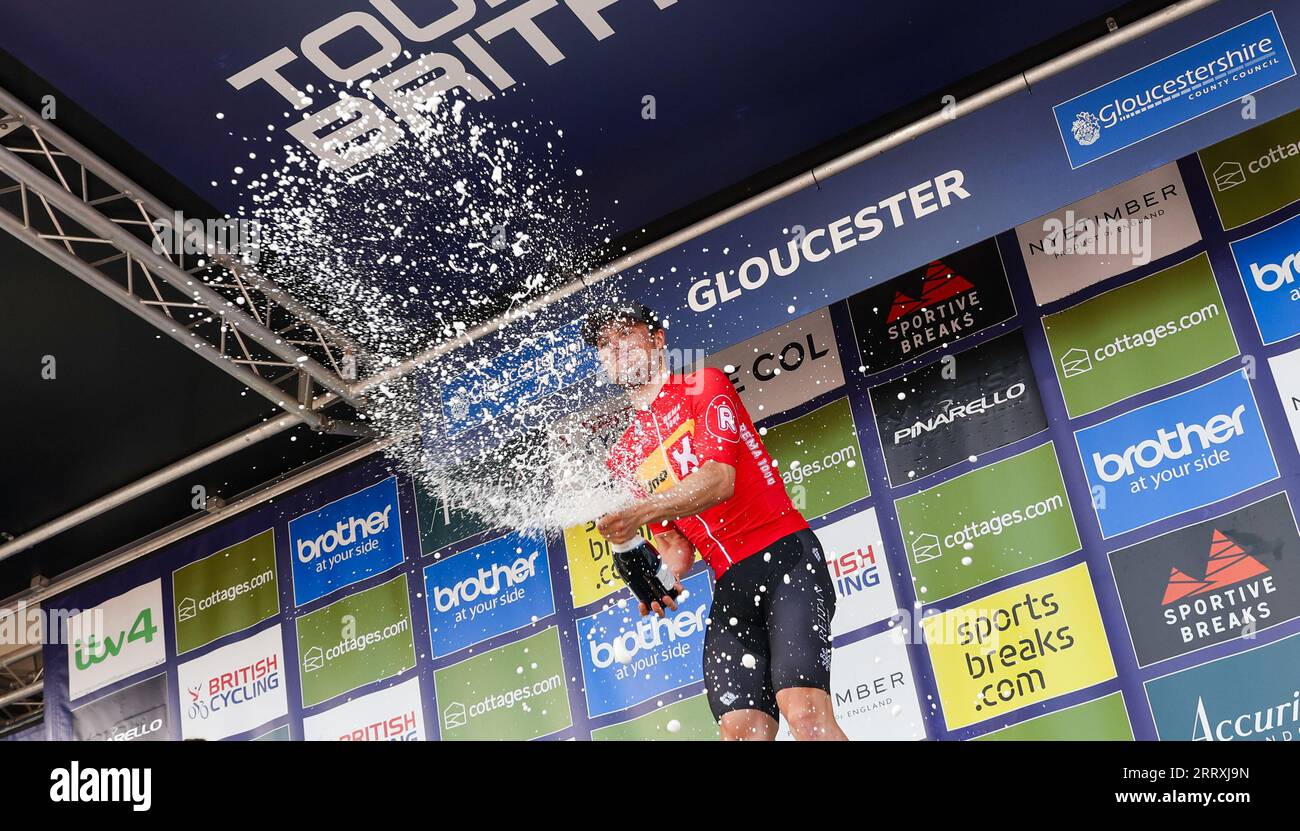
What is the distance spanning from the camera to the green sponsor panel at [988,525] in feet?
16.3

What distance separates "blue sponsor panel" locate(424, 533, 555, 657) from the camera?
6098 millimetres

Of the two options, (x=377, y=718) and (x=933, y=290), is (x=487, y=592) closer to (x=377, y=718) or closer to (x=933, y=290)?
(x=377, y=718)

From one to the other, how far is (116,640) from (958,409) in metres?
5.16

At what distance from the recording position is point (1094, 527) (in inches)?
192

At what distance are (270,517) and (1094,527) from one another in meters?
4.51

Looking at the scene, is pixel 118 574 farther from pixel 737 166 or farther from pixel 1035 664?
pixel 1035 664

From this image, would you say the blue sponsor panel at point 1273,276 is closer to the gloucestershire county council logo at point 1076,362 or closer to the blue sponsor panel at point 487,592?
the gloucestershire county council logo at point 1076,362

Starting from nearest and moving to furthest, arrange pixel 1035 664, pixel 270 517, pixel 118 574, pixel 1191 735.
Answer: pixel 1191 735, pixel 1035 664, pixel 270 517, pixel 118 574

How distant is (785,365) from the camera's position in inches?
225
